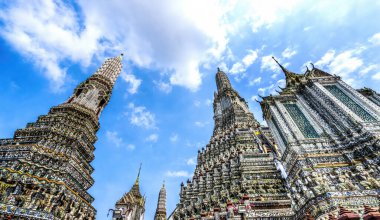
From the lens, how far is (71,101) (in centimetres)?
2186

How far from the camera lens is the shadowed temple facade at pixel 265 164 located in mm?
11328

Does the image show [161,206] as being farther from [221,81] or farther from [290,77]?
[290,77]

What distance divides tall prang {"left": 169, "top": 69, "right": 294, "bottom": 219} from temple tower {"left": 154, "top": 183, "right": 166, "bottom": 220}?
1667 cm

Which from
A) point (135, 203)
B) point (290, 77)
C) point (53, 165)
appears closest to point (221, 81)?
point (290, 77)

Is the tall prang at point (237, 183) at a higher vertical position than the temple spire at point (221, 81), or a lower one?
lower

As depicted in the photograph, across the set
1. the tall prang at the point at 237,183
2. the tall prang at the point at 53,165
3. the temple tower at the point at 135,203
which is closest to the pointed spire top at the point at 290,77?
the tall prang at the point at 237,183

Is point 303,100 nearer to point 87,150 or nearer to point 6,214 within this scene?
point 87,150

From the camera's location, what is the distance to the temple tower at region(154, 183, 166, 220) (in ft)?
126

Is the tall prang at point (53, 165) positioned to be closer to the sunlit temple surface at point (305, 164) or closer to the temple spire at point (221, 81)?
the sunlit temple surface at point (305, 164)

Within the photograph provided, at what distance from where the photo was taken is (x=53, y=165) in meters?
14.8

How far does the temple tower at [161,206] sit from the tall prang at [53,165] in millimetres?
23589

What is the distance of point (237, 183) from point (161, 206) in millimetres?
28176

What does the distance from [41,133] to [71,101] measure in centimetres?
575

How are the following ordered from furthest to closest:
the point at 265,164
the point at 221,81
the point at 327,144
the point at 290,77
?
1. the point at 221,81
2. the point at 290,77
3. the point at 265,164
4. the point at 327,144
